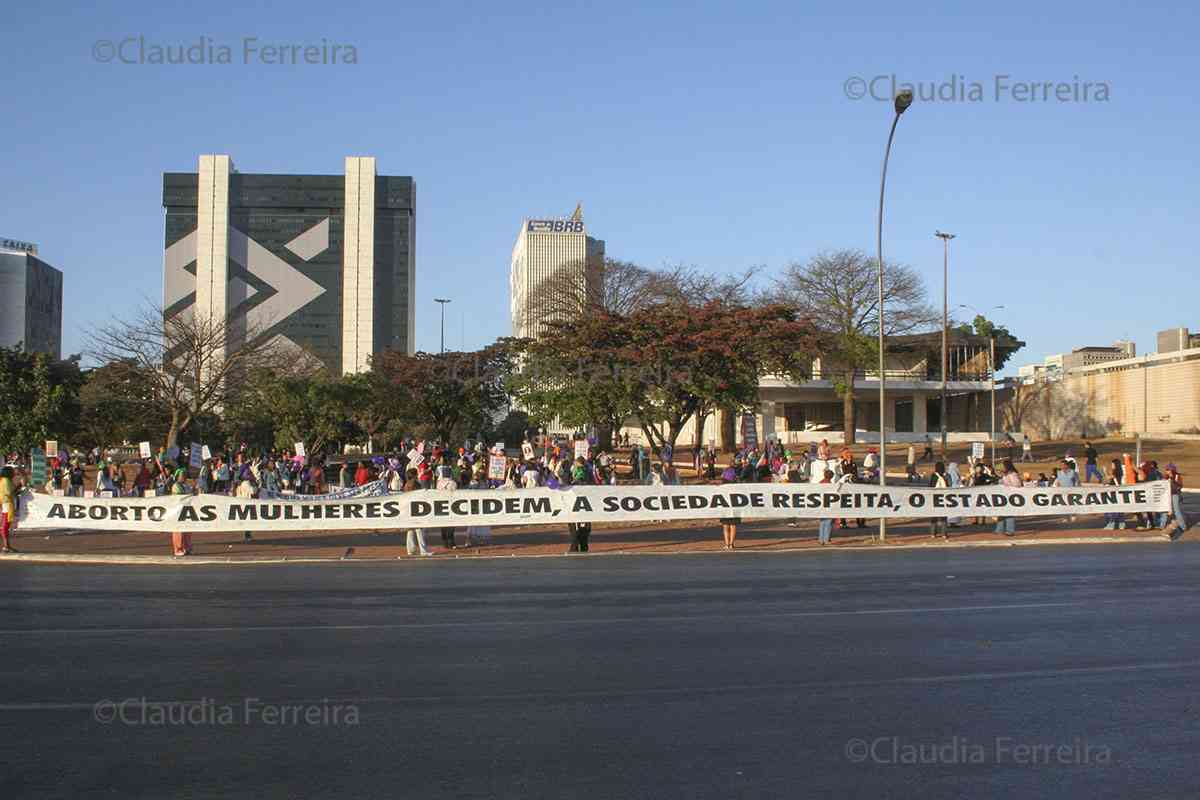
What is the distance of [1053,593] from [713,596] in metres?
4.36

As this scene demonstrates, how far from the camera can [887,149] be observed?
961 inches

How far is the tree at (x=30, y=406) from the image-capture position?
3844cm

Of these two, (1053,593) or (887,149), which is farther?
(887,149)

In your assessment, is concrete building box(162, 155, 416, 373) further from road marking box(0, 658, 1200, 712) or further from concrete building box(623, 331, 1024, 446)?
road marking box(0, 658, 1200, 712)

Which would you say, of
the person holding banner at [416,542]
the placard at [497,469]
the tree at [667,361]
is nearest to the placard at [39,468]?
the placard at [497,469]

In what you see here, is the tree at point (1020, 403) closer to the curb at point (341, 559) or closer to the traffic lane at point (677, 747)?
the curb at point (341, 559)

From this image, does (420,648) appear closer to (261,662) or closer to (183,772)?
(261,662)

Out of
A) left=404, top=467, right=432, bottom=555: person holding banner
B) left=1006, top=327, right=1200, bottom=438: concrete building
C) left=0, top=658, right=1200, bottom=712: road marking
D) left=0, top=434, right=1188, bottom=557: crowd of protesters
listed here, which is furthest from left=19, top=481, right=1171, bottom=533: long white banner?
left=1006, top=327, right=1200, bottom=438: concrete building

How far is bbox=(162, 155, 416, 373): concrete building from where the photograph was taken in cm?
13550

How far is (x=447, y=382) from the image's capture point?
63.8m

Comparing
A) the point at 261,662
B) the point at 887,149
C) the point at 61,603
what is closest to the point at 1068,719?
the point at 261,662

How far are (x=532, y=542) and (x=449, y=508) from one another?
8.55 feet

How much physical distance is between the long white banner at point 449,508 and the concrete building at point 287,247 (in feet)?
381

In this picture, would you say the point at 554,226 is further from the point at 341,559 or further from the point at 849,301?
the point at 341,559
